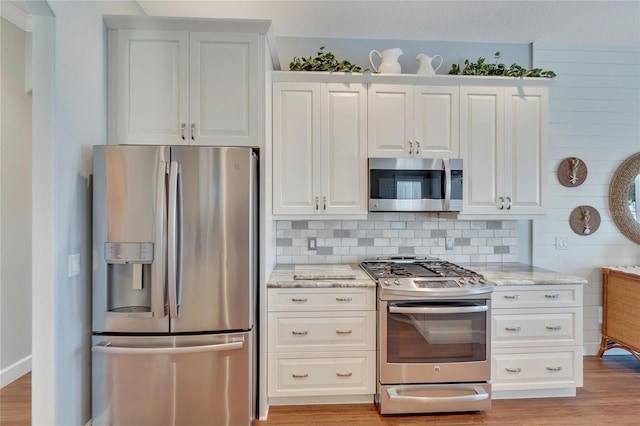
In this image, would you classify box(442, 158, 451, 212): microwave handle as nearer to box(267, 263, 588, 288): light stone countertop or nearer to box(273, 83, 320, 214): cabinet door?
box(267, 263, 588, 288): light stone countertop

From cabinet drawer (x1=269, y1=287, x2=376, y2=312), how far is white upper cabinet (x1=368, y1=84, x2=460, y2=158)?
1.08 metres

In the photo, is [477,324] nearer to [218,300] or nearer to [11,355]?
[218,300]

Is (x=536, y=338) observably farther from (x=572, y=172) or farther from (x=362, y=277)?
(x=572, y=172)

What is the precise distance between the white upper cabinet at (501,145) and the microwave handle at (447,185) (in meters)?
0.18

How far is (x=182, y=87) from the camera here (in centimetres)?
216

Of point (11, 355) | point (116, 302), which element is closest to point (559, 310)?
point (116, 302)

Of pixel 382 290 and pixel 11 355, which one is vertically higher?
pixel 382 290

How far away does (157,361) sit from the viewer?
193 centimetres

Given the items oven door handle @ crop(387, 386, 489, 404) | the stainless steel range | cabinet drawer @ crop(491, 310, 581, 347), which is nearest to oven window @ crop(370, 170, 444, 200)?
the stainless steel range

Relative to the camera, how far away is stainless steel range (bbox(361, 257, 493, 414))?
87.9 inches

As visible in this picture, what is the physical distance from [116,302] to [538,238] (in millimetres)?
3424

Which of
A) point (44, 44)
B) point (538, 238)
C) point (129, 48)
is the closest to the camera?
point (44, 44)

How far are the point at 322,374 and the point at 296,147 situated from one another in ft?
5.47

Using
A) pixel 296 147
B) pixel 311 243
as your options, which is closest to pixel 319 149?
pixel 296 147
